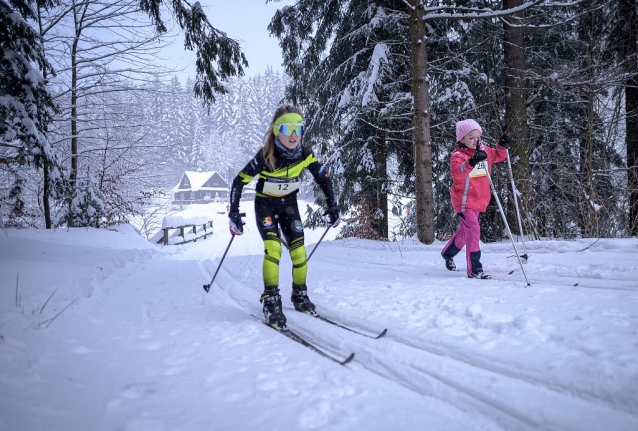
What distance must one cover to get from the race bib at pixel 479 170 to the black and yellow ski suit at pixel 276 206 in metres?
2.06

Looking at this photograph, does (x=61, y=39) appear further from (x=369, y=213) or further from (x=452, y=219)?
(x=452, y=219)

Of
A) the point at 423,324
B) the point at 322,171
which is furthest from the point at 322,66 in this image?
the point at 423,324

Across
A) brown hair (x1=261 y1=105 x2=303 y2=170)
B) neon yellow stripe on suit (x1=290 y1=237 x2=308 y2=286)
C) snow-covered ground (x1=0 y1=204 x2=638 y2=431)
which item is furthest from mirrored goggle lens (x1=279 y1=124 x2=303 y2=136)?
snow-covered ground (x1=0 y1=204 x2=638 y2=431)

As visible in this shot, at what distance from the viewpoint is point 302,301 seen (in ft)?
10.7

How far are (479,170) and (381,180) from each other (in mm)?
6400

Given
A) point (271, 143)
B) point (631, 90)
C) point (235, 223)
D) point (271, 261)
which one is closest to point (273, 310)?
point (271, 261)

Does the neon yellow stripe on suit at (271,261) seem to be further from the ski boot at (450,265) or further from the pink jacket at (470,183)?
the ski boot at (450,265)

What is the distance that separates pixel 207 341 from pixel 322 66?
33.0ft

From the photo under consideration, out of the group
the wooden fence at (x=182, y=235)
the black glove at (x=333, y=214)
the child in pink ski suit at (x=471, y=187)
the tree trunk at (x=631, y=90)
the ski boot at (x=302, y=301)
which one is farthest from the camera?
the wooden fence at (x=182, y=235)

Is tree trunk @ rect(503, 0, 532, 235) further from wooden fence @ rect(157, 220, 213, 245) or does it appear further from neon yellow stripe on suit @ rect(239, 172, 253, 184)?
wooden fence @ rect(157, 220, 213, 245)

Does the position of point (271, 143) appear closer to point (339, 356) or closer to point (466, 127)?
point (339, 356)

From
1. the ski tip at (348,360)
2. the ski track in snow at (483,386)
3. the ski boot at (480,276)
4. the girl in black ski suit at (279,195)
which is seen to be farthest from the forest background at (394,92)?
the ski tip at (348,360)

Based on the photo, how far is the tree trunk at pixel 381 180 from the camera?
10.3 meters

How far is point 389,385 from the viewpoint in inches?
70.4
